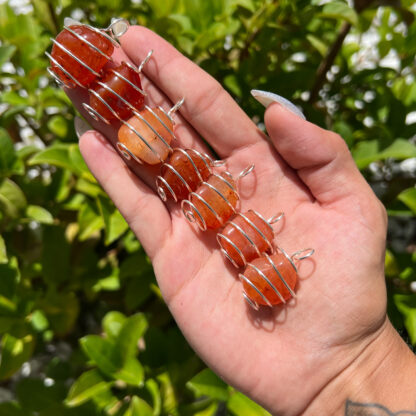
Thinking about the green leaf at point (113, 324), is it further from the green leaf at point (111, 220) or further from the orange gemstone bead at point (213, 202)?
the orange gemstone bead at point (213, 202)

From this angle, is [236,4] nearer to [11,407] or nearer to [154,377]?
[154,377]

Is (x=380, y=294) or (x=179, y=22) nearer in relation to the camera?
(x=380, y=294)

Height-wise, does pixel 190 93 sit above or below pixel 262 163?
above

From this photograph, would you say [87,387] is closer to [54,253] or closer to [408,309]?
[54,253]

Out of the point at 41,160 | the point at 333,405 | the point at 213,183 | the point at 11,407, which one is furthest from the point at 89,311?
the point at 333,405

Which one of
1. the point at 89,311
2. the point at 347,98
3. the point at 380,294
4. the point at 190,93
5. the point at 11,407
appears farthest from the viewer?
the point at 89,311

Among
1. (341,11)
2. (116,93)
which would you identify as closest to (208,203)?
(116,93)
